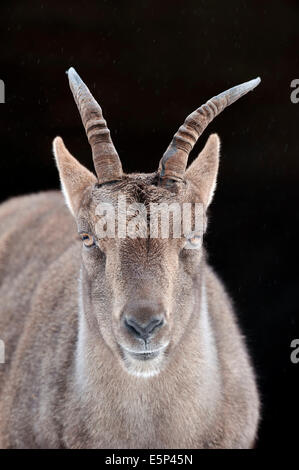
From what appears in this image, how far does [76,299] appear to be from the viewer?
6.27 metres

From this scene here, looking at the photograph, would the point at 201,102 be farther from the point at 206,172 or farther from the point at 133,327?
the point at 133,327

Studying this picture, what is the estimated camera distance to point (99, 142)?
201 inches

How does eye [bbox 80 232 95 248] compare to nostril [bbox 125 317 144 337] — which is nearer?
nostril [bbox 125 317 144 337]

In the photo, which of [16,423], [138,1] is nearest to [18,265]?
[16,423]

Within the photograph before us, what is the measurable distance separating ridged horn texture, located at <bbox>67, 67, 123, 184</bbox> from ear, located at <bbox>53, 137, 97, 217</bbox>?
0.40 metres

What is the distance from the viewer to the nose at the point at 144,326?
164 inches

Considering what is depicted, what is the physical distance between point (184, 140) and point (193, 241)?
77 cm

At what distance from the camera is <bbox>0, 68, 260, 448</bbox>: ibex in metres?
4.54

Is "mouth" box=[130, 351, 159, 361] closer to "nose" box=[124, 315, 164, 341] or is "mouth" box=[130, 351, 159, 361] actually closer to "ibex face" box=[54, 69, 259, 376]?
"ibex face" box=[54, 69, 259, 376]

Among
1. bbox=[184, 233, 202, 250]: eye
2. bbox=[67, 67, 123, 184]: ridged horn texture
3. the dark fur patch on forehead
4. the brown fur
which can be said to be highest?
bbox=[67, 67, 123, 184]: ridged horn texture

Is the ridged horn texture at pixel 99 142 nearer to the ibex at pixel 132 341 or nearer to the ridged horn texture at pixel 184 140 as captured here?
the ibex at pixel 132 341

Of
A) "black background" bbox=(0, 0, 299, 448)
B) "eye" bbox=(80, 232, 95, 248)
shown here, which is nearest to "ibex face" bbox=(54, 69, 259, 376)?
"eye" bbox=(80, 232, 95, 248)

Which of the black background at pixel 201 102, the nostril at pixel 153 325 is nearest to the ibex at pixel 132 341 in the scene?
the nostril at pixel 153 325

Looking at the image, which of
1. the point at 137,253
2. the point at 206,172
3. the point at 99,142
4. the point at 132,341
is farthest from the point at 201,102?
the point at 132,341
